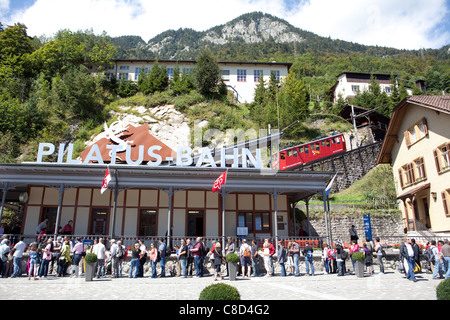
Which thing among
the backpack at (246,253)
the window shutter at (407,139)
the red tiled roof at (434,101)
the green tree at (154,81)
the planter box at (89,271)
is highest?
the green tree at (154,81)

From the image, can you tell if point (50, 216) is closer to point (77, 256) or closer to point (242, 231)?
point (77, 256)


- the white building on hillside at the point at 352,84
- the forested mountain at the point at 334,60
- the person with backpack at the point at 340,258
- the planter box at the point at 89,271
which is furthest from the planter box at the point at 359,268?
Result: the forested mountain at the point at 334,60

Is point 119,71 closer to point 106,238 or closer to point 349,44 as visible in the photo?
point 106,238

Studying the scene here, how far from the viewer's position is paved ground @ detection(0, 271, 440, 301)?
1028cm

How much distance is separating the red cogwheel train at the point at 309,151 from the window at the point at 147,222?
17262 millimetres

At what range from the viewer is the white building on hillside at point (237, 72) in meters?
65.3

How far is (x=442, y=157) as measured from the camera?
81.7 feet

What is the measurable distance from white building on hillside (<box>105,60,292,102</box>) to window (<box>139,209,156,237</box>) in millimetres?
43987

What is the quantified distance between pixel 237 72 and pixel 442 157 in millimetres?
46937

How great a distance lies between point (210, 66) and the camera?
60.2 meters

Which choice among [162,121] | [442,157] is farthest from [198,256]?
[162,121]

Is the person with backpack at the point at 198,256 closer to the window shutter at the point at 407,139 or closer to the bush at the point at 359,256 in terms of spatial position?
the bush at the point at 359,256
